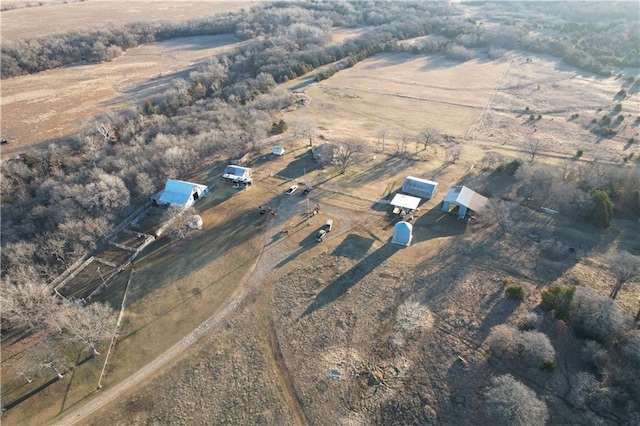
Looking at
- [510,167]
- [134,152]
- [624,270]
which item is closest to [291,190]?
[134,152]

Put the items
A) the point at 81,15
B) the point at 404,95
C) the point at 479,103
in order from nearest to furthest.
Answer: the point at 479,103, the point at 404,95, the point at 81,15

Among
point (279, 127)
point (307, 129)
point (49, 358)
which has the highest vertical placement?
point (307, 129)

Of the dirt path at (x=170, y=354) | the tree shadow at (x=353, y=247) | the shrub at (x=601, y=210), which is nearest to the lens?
the dirt path at (x=170, y=354)

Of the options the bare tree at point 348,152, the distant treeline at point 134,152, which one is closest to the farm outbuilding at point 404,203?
the bare tree at point 348,152

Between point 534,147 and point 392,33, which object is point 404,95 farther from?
point 392,33

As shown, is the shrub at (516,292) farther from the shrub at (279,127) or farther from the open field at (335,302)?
the shrub at (279,127)

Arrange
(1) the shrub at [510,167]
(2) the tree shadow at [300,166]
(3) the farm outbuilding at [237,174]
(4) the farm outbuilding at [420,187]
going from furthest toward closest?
1. (2) the tree shadow at [300,166]
2. (3) the farm outbuilding at [237,174]
3. (1) the shrub at [510,167]
4. (4) the farm outbuilding at [420,187]
